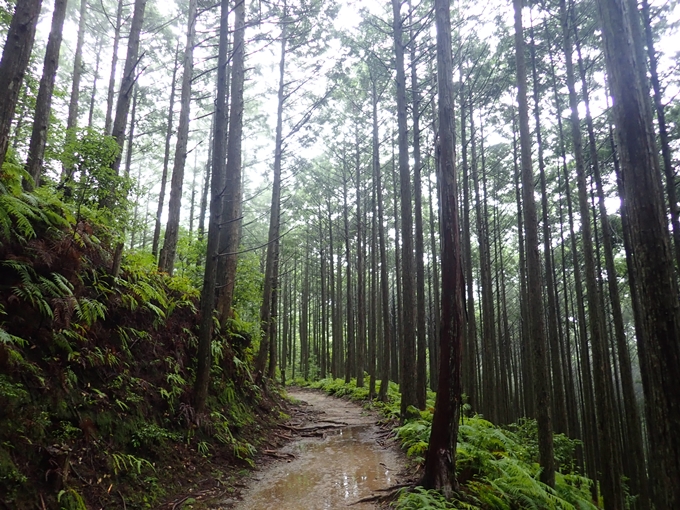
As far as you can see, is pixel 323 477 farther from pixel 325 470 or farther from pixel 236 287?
pixel 236 287

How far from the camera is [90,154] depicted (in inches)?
245

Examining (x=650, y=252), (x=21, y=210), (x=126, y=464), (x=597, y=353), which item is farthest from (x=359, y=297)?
(x=650, y=252)

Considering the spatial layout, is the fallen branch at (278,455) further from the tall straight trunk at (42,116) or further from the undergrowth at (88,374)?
the tall straight trunk at (42,116)

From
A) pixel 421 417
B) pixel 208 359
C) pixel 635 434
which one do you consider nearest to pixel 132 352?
pixel 208 359

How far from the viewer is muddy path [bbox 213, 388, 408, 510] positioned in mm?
4984

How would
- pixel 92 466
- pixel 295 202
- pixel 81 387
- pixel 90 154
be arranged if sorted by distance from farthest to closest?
1. pixel 295 202
2. pixel 90 154
3. pixel 81 387
4. pixel 92 466

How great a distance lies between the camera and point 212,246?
6.80 meters

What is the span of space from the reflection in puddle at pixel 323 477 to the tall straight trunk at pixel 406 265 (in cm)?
170

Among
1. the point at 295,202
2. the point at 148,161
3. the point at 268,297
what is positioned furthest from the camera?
the point at 148,161

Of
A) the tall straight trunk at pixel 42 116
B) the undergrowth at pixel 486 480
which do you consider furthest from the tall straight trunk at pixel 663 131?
the tall straight trunk at pixel 42 116

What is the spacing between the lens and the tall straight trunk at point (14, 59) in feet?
13.9

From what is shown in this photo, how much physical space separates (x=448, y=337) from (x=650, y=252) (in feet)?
8.10

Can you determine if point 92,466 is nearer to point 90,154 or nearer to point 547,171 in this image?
point 90,154

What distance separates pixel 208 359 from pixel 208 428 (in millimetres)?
1078
